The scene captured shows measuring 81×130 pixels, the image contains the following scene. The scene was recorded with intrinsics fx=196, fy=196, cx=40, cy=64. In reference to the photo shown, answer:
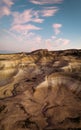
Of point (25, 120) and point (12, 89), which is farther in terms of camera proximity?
point (12, 89)

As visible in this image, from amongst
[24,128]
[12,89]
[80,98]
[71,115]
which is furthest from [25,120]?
[12,89]

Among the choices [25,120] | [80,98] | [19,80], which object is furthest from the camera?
Answer: [19,80]

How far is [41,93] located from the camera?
686 inches

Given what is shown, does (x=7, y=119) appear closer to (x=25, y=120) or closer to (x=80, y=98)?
(x=25, y=120)

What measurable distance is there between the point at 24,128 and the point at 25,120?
100cm

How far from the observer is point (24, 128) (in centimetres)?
1247

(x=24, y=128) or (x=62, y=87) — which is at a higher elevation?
(x=62, y=87)

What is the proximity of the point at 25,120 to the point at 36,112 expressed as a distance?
135 cm

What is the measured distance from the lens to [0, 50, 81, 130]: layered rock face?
13.1 metres

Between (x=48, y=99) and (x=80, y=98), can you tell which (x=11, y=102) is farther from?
(x=80, y=98)

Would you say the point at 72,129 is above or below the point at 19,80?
below

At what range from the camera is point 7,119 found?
13734 mm

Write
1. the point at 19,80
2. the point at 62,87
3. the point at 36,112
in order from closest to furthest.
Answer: the point at 36,112, the point at 62,87, the point at 19,80

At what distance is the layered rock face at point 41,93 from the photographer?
1314 centimetres
